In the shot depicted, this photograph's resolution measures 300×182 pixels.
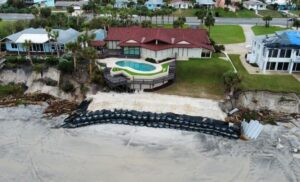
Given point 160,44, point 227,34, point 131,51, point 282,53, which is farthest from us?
point 227,34

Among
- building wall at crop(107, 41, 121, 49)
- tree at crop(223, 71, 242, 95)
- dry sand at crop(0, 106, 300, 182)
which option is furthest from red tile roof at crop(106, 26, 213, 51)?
dry sand at crop(0, 106, 300, 182)

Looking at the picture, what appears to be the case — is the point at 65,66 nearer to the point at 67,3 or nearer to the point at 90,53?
the point at 90,53

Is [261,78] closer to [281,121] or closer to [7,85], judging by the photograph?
[281,121]

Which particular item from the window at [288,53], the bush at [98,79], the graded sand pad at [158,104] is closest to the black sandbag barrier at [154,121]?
the graded sand pad at [158,104]

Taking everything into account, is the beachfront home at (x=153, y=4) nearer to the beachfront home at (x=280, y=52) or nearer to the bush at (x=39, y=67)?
the beachfront home at (x=280, y=52)

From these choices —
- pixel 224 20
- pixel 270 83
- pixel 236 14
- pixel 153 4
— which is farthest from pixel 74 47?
pixel 236 14

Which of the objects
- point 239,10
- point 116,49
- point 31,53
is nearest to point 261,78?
point 116,49
